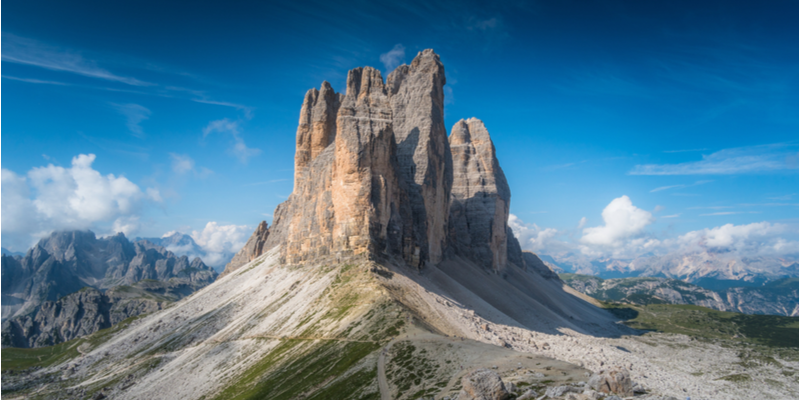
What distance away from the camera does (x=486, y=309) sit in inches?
2896

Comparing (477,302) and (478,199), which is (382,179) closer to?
(477,302)

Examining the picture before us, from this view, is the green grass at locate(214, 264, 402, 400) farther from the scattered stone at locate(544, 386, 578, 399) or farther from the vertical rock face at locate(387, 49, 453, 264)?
the vertical rock face at locate(387, 49, 453, 264)

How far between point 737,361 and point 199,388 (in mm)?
93104

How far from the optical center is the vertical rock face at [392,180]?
262 ft

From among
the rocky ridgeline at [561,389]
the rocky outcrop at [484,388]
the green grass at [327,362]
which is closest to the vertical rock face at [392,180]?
the green grass at [327,362]

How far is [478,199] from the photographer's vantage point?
463 ft

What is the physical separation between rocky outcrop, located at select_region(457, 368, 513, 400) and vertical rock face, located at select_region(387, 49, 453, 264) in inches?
2359

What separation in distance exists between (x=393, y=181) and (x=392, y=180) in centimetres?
62

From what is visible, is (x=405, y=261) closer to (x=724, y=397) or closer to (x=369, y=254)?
(x=369, y=254)

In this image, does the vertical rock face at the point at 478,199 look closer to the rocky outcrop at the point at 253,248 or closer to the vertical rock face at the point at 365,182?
the vertical rock face at the point at 365,182

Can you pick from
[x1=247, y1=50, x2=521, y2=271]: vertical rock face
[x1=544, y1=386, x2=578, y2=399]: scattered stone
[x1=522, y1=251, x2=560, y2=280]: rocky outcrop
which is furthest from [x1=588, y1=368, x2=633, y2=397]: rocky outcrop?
[x1=522, y1=251, x2=560, y2=280]: rocky outcrop

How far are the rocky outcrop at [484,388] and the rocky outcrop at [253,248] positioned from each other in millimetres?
136948

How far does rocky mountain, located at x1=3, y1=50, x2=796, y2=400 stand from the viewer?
40.1 metres

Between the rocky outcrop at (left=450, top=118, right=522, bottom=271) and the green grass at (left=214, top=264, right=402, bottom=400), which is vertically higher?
the rocky outcrop at (left=450, top=118, right=522, bottom=271)
